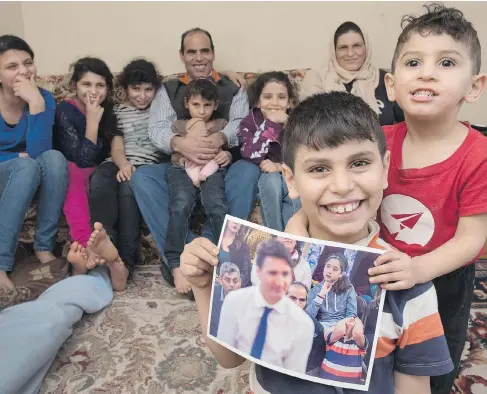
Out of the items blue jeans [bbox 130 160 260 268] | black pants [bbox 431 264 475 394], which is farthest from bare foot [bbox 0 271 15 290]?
black pants [bbox 431 264 475 394]

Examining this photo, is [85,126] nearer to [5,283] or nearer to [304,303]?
[5,283]

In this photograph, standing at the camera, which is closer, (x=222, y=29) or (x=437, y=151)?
(x=437, y=151)

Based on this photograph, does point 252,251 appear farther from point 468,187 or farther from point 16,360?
point 16,360

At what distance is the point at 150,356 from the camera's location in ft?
4.26

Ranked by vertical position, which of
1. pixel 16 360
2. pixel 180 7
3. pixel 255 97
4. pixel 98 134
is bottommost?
pixel 16 360

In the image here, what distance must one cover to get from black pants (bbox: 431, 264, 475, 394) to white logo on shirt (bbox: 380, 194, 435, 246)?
12 cm

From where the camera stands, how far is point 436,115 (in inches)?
29.0

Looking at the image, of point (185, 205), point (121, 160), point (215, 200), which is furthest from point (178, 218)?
point (121, 160)

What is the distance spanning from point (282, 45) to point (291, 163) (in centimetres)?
215

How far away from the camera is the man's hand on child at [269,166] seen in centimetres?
185

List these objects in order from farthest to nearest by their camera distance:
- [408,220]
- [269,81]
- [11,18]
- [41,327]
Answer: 1. [11,18]
2. [269,81]
3. [41,327]
4. [408,220]

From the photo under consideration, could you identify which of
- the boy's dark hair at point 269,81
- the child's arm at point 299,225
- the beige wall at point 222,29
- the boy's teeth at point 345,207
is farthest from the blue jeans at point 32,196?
the boy's teeth at point 345,207

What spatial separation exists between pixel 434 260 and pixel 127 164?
60.6 inches

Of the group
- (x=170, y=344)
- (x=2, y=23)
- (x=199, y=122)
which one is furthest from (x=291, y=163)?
(x=2, y=23)
